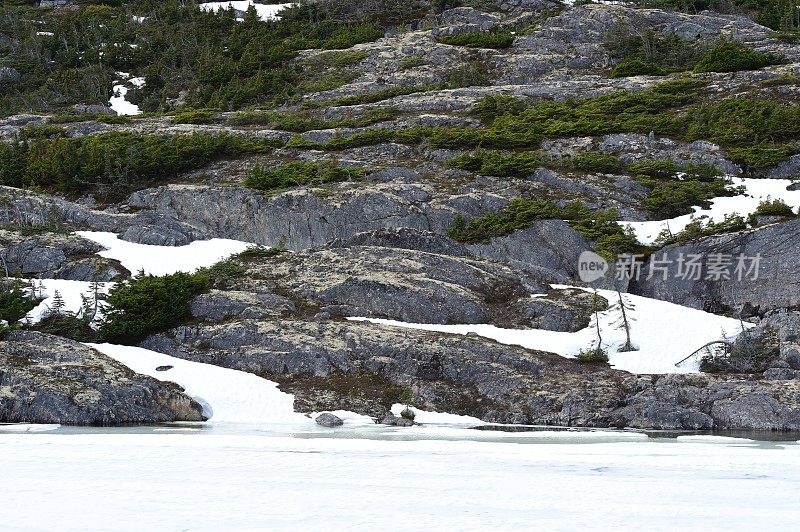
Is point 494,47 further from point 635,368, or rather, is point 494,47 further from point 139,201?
point 635,368

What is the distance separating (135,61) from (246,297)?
75218mm

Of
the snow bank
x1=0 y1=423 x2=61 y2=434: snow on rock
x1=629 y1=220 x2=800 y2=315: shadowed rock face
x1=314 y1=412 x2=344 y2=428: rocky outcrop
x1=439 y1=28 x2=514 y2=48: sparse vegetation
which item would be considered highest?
x1=439 y1=28 x2=514 y2=48: sparse vegetation

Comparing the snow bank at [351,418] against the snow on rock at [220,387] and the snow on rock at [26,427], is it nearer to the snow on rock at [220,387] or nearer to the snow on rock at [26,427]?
the snow on rock at [220,387]

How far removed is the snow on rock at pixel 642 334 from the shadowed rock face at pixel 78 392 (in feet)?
35.0

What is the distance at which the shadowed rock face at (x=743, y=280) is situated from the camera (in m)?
40.4

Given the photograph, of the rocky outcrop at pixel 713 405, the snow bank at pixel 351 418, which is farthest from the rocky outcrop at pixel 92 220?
the rocky outcrop at pixel 713 405

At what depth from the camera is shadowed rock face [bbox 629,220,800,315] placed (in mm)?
40375

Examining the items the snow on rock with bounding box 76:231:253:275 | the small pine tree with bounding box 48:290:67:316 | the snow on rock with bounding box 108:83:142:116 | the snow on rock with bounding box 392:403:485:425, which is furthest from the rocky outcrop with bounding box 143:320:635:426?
the snow on rock with bounding box 108:83:142:116

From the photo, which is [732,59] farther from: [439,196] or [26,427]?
[26,427]

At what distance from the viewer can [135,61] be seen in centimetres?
10569

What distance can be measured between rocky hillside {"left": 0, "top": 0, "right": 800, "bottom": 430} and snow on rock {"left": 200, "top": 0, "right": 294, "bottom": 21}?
20.1 metres

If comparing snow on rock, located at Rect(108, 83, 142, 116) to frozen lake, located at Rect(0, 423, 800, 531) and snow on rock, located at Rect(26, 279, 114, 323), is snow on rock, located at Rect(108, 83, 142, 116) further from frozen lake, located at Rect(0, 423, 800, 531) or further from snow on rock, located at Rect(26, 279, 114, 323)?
frozen lake, located at Rect(0, 423, 800, 531)

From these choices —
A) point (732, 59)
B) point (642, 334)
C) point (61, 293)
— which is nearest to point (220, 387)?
point (61, 293)

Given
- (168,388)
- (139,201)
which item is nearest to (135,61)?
(139,201)
